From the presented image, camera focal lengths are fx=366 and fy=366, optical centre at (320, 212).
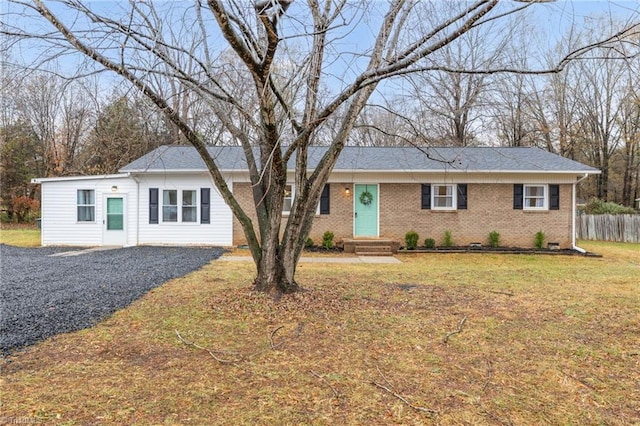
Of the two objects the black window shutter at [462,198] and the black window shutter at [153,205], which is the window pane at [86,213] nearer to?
the black window shutter at [153,205]

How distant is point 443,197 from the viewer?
43.4 feet

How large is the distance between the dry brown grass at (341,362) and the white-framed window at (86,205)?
9.16 metres

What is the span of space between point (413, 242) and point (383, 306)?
25.2ft

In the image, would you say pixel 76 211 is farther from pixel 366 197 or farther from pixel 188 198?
pixel 366 197

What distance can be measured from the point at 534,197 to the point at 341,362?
1223 centimetres

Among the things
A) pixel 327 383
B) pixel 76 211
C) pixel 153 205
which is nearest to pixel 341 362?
pixel 327 383

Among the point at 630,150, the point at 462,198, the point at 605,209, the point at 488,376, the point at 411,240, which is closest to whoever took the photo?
the point at 488,376

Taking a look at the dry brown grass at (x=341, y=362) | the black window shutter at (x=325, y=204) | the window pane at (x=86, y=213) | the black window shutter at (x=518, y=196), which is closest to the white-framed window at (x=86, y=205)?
the window pane at (x=86, y=213)

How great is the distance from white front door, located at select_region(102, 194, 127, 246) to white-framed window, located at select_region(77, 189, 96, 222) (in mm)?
472

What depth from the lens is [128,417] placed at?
261cm

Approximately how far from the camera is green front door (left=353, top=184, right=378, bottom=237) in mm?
13266

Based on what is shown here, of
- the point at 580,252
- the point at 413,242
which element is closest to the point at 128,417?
the point at 413,242

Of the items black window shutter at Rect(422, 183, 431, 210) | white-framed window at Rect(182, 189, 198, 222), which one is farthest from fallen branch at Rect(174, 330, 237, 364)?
black window shutter at Rect(422, 183, 431, 210)

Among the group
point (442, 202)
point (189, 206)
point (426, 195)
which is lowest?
point (189, 206)
